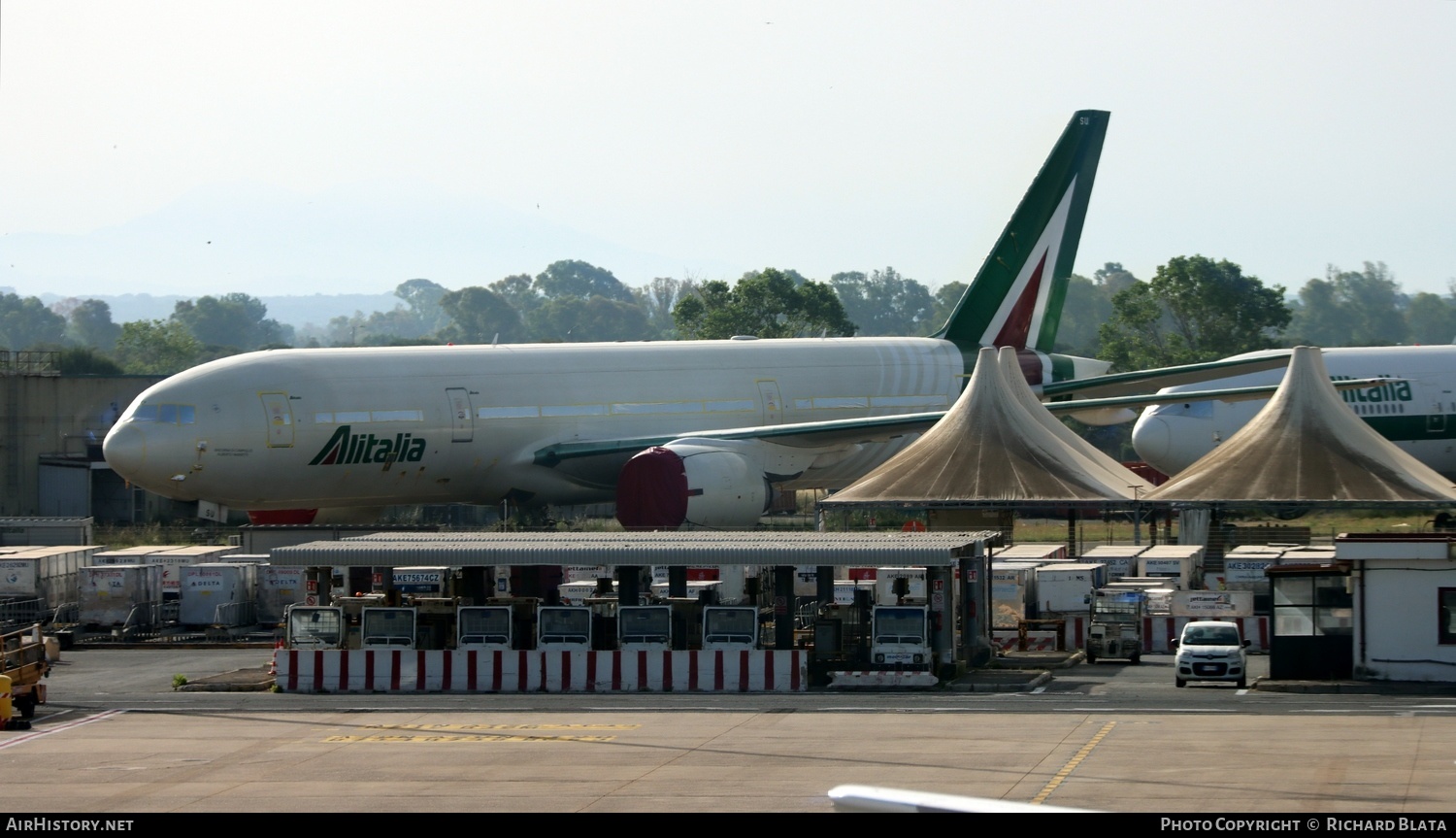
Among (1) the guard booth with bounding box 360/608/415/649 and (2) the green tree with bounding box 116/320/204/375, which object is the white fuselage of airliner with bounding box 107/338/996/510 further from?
(2) the green tree with bounding box 116/320/204/375

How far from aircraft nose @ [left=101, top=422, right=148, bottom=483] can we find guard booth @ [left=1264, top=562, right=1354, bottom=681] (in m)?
26.3

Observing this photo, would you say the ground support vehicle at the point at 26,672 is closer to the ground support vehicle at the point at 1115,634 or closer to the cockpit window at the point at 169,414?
the cockpit window at the point at 169,414

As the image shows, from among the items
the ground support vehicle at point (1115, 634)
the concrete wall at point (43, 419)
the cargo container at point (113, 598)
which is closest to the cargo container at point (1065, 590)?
the ground support vehicle at point (1115, 634)

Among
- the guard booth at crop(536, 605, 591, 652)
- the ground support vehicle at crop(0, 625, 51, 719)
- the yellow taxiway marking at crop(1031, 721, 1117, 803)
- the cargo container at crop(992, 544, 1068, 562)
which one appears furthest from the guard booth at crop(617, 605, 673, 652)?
the cargo container at crop(992, 544, 1068, 562)

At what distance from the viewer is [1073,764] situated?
2055cm

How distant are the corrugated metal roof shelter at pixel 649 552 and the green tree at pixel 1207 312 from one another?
277ft

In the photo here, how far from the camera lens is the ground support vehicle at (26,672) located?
89.4 feet

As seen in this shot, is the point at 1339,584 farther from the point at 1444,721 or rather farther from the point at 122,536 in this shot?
the point at 122,536

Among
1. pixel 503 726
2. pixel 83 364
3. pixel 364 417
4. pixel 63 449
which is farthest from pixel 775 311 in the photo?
pixel 503 726

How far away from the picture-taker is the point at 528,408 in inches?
1891

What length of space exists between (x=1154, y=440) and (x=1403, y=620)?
27.7 meters

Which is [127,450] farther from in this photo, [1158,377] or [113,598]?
[1158,377]

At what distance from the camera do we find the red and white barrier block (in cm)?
3008

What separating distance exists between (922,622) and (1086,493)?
1000 cm
